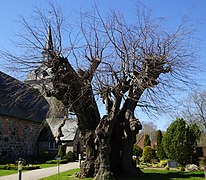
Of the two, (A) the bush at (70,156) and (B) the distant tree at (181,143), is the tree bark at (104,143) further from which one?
(A) the bush at (70,156)

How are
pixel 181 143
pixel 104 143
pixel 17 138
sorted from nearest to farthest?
pixel 104 143
pixel 181 143
pixel 17 138

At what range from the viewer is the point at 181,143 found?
20.0m

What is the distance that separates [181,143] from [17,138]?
52.5 feet

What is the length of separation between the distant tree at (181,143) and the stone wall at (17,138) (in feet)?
47.4

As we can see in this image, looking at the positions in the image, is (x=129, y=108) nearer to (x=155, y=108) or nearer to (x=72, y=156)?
(x=155, y=108)

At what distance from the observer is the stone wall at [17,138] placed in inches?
982

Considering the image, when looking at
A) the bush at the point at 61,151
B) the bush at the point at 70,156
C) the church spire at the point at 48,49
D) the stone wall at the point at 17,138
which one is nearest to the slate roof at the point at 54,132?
the stone wall at the point at 17,138

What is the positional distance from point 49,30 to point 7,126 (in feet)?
54.2

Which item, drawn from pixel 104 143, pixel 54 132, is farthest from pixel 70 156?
A: pixel 104 143

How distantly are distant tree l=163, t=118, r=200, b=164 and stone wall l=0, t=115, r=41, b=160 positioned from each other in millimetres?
14459

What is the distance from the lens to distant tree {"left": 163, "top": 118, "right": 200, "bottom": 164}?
20.0 metres

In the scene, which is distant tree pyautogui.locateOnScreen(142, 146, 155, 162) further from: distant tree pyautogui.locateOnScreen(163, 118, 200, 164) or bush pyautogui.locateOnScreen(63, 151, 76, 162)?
bush pyautogui.locateOnScreen(63, 151, 76, 162)

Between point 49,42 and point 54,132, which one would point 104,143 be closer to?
point 49,42

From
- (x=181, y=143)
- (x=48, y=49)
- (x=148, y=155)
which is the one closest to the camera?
(x=48, y=49)
